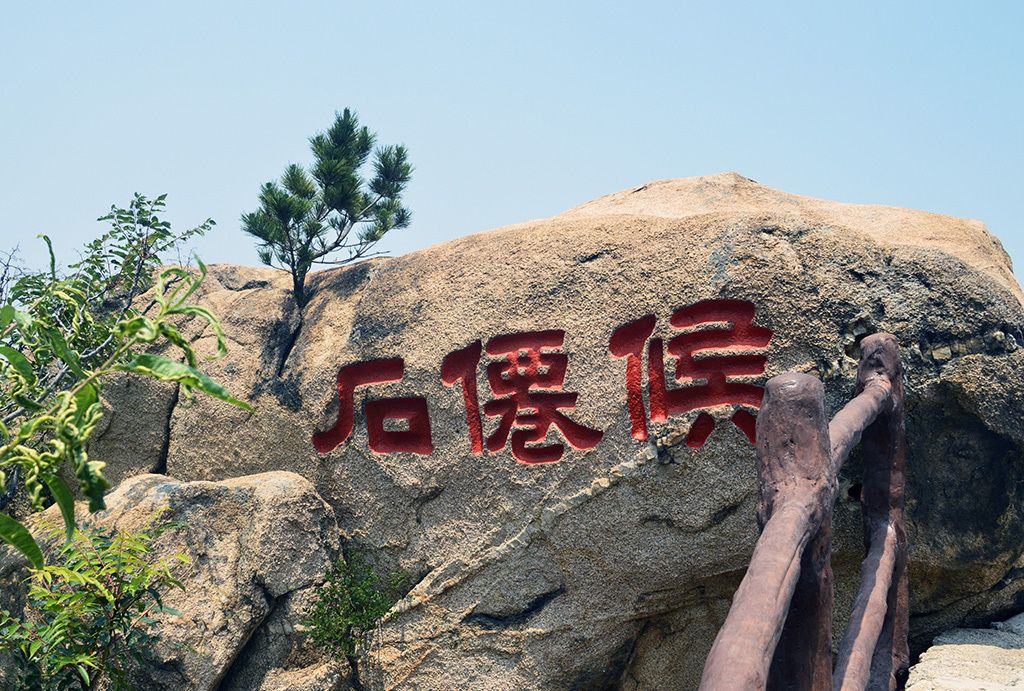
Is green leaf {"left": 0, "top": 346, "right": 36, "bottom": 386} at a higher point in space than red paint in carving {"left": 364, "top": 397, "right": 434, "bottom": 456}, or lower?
higher

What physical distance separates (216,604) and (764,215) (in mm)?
3028

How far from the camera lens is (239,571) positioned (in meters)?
4.73

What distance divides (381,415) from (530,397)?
80 cm

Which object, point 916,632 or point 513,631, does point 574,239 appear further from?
point 916,632

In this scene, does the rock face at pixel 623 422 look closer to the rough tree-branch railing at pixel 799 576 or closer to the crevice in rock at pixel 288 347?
the crevice in rock at pixel 288 347

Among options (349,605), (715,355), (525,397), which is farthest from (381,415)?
(715,355)

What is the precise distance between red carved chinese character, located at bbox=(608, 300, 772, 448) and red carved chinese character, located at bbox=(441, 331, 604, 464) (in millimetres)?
307

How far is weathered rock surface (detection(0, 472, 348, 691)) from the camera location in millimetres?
4625

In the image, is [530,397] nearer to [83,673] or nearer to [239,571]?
[239,571]

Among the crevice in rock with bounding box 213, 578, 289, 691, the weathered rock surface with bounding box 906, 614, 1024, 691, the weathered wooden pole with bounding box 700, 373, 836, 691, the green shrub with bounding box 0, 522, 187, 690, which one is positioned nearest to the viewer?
the weathered wooden pole with bounding box 700, 373, 836, 691

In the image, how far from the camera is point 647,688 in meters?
4.75

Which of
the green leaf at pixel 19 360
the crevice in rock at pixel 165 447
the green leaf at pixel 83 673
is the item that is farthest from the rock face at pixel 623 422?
the green leaf at pixel 19 360

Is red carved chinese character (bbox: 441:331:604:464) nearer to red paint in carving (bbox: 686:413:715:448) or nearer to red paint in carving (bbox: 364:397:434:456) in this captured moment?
red paint in carving (bbox: 364:397:434:456)

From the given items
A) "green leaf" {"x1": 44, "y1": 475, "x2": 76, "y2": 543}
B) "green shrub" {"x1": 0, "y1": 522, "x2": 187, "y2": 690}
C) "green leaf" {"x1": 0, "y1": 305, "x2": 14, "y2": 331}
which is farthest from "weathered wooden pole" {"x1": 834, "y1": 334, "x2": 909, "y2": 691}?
"green shrub" {"x1": 0, "y1": 522, "x2": 187, "y2": 690}
